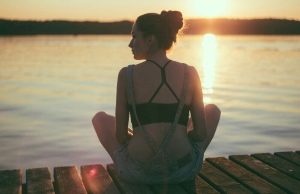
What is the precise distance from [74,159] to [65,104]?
6400mm

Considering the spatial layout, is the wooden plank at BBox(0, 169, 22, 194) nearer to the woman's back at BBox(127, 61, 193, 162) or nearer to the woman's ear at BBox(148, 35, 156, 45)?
the woman's back at BBox(127, 61, 193, 162)

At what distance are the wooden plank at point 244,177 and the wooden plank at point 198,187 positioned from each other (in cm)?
33

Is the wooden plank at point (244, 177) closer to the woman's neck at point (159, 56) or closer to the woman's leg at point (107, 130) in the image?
the woman's leg at point (107, 130)

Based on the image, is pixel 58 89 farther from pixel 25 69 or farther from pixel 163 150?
pixel 163 150

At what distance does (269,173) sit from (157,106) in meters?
1.49

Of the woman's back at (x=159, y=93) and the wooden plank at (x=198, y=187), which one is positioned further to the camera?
the wooden plank at (x=198, y=187)

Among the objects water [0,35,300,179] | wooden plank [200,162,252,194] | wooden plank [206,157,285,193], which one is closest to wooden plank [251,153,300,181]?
wooden plank [206,157,285,193]

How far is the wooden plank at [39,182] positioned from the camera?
463cm

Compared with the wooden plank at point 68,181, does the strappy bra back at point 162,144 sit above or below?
above

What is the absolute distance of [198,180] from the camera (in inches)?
193

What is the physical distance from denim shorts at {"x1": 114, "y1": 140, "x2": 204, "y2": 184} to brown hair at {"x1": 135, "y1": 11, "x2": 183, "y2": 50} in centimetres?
100

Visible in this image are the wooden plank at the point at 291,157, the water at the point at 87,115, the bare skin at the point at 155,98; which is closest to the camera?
the bare skin at the point at 155,98

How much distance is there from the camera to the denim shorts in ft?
15.0

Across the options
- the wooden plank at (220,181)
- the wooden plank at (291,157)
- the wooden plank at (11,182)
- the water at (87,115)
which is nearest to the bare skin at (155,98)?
the wooden plank at (220,181)
